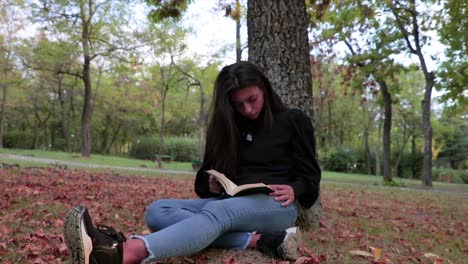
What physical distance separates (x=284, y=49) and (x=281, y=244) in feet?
6.96

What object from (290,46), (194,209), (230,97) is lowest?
(194,209)

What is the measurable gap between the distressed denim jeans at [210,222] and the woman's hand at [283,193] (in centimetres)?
4

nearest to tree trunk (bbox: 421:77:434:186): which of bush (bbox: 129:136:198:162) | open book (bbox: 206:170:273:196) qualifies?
open book (bbox: 206:170:273:196)

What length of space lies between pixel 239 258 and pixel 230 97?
107 cm

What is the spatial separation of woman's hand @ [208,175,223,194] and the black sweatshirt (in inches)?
4.9

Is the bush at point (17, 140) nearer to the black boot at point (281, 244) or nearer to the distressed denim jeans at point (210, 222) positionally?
the distressed denim jeans at point (210, 222)

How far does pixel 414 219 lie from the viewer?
235 inches

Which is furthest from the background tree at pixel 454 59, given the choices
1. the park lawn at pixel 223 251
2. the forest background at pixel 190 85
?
the park lawn at pixel 223 251

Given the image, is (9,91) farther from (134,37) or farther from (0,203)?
(0,203)

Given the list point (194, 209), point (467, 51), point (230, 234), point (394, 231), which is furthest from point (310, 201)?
point (467, 51)

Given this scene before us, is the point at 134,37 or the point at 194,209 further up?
the point at 134,37

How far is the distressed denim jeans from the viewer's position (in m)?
2.21

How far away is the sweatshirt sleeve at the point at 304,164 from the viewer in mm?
2785

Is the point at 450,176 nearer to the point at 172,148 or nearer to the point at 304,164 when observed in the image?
the point at 172,148
